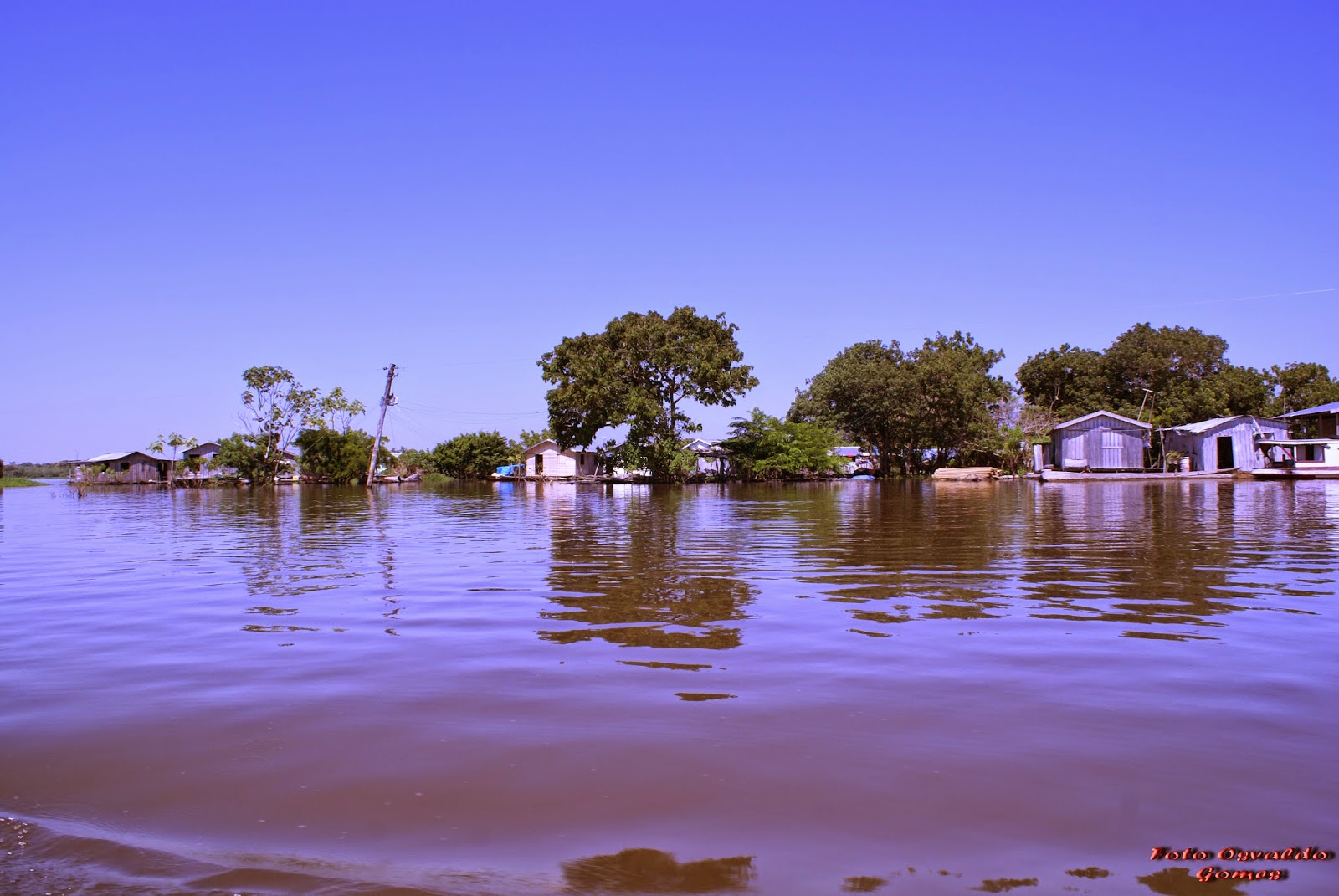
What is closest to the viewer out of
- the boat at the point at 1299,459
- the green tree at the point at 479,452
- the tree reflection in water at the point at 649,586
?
the tree reflection in water at the point at 649,586

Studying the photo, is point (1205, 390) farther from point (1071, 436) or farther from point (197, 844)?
point (197, 844)

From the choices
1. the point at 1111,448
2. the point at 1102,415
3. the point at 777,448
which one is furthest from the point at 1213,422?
the point at 777,448

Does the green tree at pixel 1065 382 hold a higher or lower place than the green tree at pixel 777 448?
higher

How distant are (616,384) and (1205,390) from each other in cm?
3836

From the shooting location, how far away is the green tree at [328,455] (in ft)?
221

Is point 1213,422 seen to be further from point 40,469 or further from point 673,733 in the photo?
point 40,469

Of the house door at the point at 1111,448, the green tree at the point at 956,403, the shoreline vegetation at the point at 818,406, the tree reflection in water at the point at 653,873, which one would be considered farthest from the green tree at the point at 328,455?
the tree reflection in water at the point at 653,873

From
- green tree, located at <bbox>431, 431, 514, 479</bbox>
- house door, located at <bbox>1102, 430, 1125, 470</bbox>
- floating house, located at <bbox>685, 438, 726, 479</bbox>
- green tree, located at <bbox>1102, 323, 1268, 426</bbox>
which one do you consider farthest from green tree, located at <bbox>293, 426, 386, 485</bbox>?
green tree, located at <bbox>1102, 323, 1268, 426</bbox>

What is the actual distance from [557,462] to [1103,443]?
44.3 metres

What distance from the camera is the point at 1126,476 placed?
150 feet

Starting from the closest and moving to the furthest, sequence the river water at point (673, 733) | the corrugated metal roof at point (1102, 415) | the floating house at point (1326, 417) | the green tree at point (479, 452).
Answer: the river water at point (673, 733) → the floating house at point (1326, 417) → the corrugated metal roof at point (1102, 415) → the green tree at point (479, 452)

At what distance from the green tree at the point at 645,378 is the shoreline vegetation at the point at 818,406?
11 centimetres

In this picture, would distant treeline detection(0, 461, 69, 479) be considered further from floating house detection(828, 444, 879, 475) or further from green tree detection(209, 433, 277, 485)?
floating house detection(828, 444, 879, 475)

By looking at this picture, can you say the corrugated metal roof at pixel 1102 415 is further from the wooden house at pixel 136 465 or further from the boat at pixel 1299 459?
the wooden house at pixel 136 465
